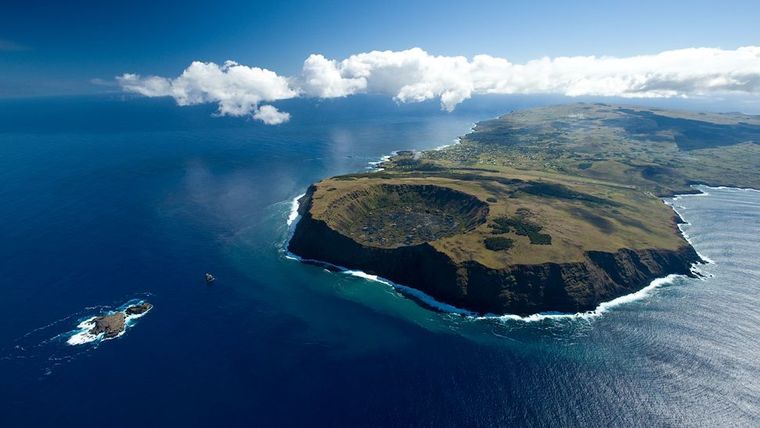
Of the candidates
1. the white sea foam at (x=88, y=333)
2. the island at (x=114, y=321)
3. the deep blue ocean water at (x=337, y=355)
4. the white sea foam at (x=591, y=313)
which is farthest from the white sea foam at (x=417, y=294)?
the white sea foam at (x=88, y=333)

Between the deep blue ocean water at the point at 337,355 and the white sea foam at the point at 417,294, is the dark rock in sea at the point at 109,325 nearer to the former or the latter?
the deep blue ocean water at the point at 337,355

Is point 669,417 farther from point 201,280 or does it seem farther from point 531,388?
point 201,280

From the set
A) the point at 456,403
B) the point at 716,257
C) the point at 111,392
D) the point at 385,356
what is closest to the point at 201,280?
the point at 111,392

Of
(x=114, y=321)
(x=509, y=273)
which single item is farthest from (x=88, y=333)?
(x=509, y=273)

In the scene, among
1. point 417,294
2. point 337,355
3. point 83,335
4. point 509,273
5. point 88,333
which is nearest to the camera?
point 337,355

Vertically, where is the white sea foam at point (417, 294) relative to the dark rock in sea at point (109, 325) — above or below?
below

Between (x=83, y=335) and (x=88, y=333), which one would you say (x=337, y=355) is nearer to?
(x=88, y=333)

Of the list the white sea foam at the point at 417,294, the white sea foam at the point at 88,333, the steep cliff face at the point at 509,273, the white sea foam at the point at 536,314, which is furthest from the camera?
the steep cliff face at the point at 509,273

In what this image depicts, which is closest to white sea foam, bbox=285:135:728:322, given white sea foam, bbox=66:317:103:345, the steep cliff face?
the steep cliff face

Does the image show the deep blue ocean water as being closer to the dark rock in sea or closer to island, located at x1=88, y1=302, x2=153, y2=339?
island, located at x1=88, y1=302, x2=153, y2=339
